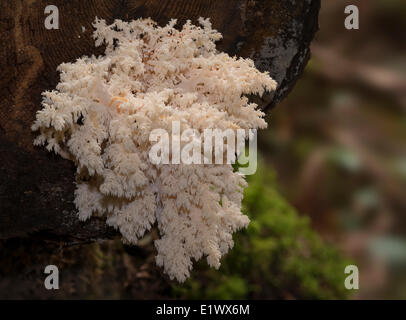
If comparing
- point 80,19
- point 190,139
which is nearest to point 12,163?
point 80,19

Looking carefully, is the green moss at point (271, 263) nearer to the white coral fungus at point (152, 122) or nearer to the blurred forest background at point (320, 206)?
the blurred forest background at point (320, 206)

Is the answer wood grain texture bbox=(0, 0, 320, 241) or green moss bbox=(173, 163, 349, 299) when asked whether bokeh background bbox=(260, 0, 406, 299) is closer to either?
green moss bbox=(173, 163, 349, 299)

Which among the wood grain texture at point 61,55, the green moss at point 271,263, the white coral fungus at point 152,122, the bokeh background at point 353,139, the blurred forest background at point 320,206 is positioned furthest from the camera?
the bokeh background at point 353,139

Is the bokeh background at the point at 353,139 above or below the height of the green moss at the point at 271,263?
above

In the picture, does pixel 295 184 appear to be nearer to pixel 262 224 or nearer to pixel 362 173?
pixel 362 173

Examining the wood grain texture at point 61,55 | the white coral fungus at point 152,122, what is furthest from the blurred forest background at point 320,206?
the white coral fungus at point 152,122

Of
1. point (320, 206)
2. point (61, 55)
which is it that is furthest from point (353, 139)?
point (61, 55)
